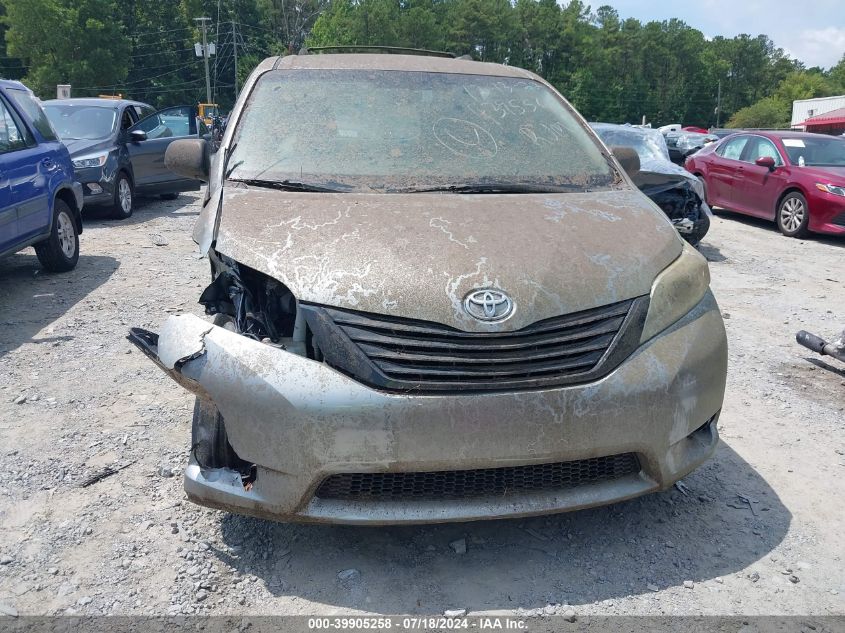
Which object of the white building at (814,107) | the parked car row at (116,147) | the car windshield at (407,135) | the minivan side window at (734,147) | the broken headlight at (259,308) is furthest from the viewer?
the white building at (814,107)

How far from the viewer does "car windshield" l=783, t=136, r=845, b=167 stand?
11.1m

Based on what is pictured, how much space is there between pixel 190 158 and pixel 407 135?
3.88 ft

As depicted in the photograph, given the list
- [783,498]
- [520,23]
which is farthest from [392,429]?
[520,23]

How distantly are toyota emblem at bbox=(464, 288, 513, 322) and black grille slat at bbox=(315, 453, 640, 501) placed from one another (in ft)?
1.73

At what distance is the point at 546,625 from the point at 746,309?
5.04 meters

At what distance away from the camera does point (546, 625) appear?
8.18 ft

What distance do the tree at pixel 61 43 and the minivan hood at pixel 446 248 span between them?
6014cm

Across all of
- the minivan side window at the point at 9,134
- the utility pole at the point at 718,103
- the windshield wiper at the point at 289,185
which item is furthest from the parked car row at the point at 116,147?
the utility pole at the point at 718,103

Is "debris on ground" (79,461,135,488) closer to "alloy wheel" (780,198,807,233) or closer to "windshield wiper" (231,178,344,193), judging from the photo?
"windshield wiper" (231,178,344,193)

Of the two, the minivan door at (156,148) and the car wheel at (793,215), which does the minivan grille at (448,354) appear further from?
the minivan door at (156,148)

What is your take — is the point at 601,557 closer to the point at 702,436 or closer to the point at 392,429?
the point at 702,436

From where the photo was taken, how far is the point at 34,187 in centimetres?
664

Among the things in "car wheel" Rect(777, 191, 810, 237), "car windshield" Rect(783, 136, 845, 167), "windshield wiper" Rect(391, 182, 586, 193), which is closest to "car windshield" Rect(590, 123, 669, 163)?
"car wheel" Rect(777, 191, 810, 237)

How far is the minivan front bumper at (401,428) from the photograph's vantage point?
2.46m
